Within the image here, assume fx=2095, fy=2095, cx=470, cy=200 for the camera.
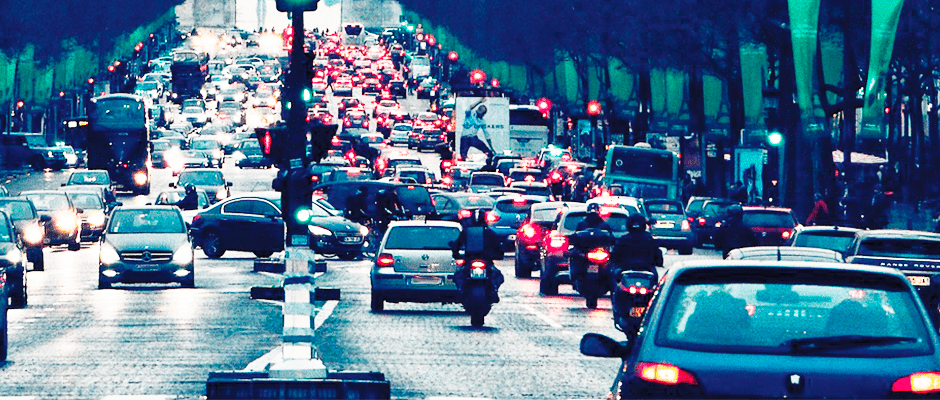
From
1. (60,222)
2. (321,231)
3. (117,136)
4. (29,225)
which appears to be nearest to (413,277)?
(29,225)

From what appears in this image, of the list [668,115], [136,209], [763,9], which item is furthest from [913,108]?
[136,209]

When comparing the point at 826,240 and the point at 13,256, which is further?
the point at 826,240

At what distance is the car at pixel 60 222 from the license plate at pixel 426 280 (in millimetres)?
22059

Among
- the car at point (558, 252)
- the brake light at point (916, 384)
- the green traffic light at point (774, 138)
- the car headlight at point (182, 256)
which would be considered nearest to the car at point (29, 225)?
the car headlight at point (182, 256)

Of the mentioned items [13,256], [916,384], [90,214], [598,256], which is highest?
[916,384]

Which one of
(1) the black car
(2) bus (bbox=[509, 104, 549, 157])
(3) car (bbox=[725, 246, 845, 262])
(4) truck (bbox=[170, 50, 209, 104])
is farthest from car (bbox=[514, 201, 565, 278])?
(4) truck (bbox=[170, 50, 209, 104])

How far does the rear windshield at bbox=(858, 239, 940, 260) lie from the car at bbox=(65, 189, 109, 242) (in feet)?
93.4

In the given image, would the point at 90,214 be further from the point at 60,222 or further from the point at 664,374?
the point at 664,374

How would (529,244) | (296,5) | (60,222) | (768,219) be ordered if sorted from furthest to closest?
(60,222) → (768,219) → (529,244) → (296,5)

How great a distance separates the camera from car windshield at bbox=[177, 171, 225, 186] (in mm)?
66938

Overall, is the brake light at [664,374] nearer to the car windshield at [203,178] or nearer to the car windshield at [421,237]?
the car windshield at [421,237]

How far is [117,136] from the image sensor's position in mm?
74688

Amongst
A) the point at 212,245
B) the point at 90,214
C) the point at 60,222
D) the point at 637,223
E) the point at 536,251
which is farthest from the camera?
the point at 90,214

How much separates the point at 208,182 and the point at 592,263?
131 ft
